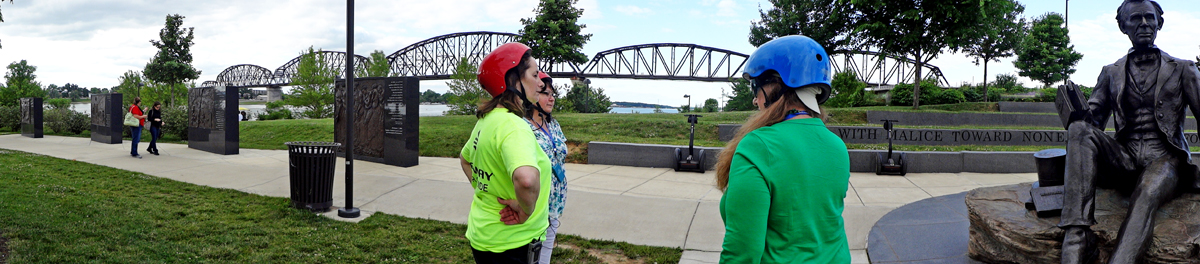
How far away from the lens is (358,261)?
5.27 metres

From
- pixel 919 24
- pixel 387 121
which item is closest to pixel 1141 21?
pixel 387 121

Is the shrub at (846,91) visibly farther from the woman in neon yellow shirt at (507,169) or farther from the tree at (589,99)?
the tree at (589,99)

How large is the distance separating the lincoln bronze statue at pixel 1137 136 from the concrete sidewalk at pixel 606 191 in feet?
5.48

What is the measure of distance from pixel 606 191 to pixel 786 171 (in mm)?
7574

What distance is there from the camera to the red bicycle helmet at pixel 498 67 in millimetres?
2682

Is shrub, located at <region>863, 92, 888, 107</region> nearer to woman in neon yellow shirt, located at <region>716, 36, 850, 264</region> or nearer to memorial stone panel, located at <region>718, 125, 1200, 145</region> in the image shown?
memorial stone panel, located at <region>718, 125, 1200, 145</region>

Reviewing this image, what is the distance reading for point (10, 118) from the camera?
30.1m

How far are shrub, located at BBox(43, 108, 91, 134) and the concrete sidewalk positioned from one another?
15428 mm

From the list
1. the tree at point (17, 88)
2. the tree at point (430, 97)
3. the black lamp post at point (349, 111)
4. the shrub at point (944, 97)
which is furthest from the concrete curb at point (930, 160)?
the tree at point (430, 97)

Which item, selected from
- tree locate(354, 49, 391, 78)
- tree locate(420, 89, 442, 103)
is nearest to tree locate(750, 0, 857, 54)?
tree locate(354, 49, 391, 78)

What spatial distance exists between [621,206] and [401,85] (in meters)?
6.75

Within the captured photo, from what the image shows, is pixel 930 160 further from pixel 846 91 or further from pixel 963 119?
pixel 846 91

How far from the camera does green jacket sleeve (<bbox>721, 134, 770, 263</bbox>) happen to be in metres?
1.56

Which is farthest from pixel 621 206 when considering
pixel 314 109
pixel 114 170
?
pixel 314 109
